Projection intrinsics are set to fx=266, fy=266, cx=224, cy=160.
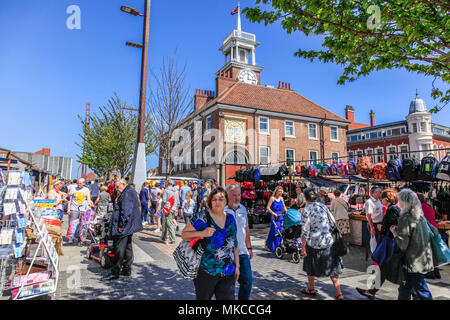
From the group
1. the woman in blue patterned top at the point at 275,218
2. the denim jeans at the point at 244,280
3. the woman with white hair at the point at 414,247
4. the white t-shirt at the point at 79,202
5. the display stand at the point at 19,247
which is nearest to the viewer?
the woman with white hair at the point at 414,247

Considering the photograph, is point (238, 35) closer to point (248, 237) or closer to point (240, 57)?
point (240, 57)

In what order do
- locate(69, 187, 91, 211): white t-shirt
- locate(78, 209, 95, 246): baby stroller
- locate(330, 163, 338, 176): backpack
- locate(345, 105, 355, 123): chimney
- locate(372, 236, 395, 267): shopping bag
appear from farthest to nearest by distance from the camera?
locate(345, 105, 355, 123): chimney, locate(330, 163, 338, 176): backpack, locate(69, 187, 91, 211): white t-shirt, locate(78, 209, 95, 246): baby stroller, locate(372, 236, 395, 267): shopping bag

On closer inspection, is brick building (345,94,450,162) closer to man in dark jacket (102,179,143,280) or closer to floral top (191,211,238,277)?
man in dark jacket (102,179,143,280)

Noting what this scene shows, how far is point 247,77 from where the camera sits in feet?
116

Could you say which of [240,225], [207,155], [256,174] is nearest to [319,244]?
[240,225]

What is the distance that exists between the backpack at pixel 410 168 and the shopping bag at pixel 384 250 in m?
4.69

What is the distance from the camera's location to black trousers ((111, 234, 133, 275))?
17.2 feet

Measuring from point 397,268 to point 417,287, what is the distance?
278mm

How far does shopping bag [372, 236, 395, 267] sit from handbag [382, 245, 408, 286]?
0.13 meters

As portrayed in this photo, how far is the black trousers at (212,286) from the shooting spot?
280 cm

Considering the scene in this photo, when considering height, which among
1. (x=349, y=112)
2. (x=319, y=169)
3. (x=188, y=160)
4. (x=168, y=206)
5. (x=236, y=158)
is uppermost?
(x=349, y=112)

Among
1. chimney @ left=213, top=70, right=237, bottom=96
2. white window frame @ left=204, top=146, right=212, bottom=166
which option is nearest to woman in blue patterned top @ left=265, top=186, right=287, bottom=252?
white window frame @ left=204, top=146, right=212, bottom=166

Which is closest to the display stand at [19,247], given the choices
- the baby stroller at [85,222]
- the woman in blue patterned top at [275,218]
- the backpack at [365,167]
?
the baby stroller at [85,222]

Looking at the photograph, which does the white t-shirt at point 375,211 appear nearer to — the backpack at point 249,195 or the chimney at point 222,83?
the backpack at point 249,195
